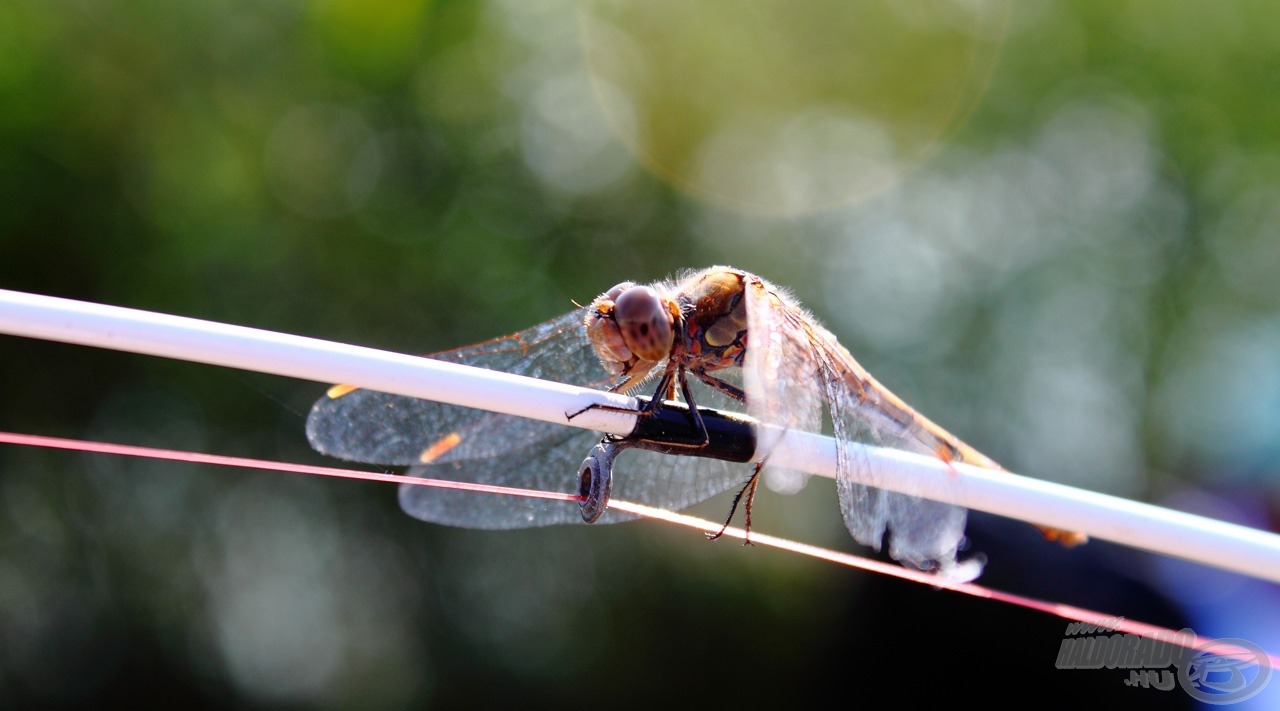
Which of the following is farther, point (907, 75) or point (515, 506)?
point (907, 75)

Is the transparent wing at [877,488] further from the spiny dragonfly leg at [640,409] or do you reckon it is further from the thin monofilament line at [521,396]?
the spiny dragonfly leg at [640,409]

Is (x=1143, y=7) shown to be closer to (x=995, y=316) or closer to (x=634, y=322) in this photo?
(x=995, y=316)

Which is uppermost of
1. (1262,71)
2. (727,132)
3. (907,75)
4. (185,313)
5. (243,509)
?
(1262,71)

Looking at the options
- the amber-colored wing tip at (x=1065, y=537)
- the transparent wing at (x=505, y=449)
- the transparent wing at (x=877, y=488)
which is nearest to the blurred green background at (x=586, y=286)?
the transparent wing at (x=505, y=449)

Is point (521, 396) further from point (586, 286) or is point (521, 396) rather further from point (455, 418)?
point (586, 286)

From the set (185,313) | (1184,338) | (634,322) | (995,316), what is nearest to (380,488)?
(185,313)

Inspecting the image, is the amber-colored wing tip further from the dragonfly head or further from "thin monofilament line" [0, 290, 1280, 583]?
the dragonfly head

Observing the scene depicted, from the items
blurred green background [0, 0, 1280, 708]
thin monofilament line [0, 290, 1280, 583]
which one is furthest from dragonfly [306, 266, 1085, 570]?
blurred green background [0, 0, 1280, 708]
